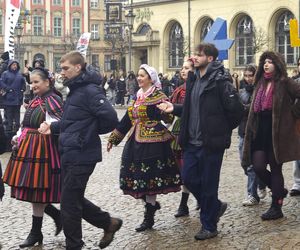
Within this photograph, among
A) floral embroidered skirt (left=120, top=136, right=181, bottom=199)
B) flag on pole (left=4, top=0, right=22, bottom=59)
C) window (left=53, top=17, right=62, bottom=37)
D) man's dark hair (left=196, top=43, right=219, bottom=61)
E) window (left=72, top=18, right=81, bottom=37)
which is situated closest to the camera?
man's dark hair (left=196, top=43, right=219, bottom=61)

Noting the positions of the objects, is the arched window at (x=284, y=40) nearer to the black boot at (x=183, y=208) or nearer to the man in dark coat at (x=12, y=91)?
the man in dark coat at (x=12, y=91)

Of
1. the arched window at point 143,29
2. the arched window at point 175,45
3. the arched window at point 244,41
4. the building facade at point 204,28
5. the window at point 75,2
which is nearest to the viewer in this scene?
the building facade at point 204,28

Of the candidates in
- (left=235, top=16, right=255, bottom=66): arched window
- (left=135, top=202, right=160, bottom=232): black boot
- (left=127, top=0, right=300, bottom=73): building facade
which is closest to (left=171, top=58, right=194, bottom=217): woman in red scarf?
(left=135, top=202, right=160, bottom=232): black boot

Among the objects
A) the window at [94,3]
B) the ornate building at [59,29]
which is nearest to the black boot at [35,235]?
the ornate building at [59,29]

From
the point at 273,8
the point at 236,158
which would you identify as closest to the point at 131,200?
the point at 236,158

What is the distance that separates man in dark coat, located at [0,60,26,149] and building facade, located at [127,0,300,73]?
25.6 metres

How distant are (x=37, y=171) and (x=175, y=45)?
45.4 metres

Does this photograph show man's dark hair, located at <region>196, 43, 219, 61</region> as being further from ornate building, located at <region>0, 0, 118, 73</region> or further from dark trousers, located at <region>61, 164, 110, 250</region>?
ornate building, located at <region>0, 0, 118, 73</region>

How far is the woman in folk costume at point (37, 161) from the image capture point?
22.5ft

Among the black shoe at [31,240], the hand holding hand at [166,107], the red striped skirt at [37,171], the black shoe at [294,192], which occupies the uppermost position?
the hand holding hand at [166,107]

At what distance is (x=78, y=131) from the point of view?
251 inches

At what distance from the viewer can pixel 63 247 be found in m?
6.95

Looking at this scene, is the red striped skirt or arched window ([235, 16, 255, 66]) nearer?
the red striped skirt

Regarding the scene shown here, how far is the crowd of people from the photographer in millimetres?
6426
